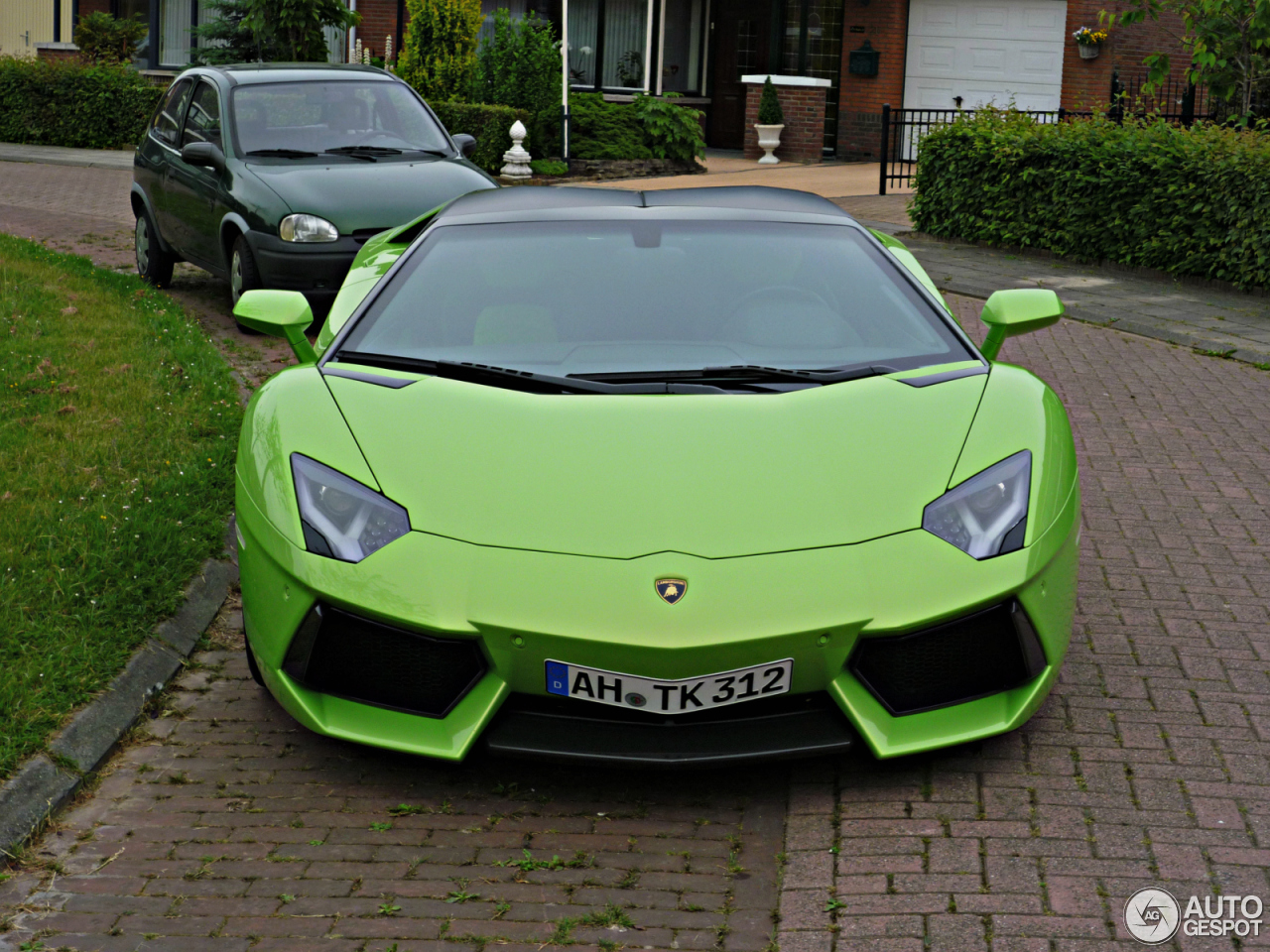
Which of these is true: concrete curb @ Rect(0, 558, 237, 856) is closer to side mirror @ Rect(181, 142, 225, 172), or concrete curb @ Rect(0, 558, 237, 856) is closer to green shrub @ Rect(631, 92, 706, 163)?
side mirror @ Rect(181, 142, 225, 172)

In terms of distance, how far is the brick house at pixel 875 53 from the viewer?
904 inches

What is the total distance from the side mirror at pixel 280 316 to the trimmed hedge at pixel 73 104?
1981 centimetres

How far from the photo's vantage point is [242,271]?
30.6 ft

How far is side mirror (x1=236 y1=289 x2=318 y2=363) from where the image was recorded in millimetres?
4758

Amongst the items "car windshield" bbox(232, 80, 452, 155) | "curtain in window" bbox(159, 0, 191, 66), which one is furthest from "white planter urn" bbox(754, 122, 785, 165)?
"car windshield" bbox(232, 80, 452, 155)

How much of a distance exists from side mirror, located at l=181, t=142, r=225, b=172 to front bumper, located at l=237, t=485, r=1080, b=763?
6.80 m

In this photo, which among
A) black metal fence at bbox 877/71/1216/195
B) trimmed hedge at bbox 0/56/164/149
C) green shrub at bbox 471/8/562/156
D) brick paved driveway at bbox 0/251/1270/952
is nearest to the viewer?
brick paved driveway at bbox 0/251/1270/952

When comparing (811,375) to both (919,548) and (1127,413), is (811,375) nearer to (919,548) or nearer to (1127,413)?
(919,548)

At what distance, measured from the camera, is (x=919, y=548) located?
355 cm

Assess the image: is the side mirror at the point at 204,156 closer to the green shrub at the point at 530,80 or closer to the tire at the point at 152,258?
the tire at the point at 152,258

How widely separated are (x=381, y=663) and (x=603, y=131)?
58.2 feet

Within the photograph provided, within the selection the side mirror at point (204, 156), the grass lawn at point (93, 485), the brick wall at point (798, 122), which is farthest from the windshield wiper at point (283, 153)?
the brick wall at point (798, 122)

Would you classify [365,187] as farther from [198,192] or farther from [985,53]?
[985,53]

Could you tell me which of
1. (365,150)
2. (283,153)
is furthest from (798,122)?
(283,153)
